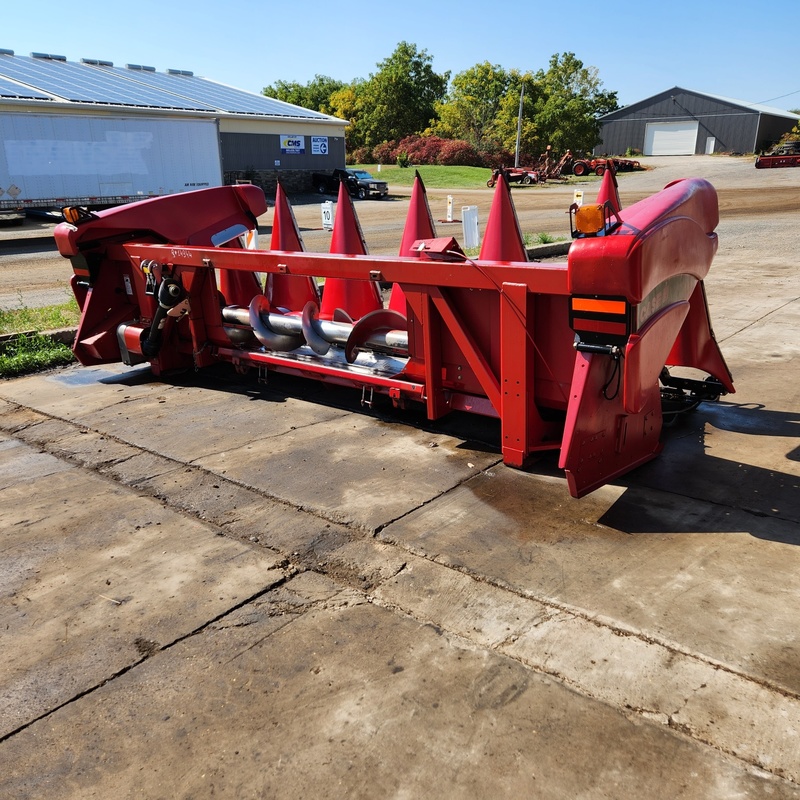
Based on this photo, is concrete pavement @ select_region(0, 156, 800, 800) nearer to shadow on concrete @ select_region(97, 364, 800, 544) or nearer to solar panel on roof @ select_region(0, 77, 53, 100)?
shadow on concrete @ select_region(97, 364, 800, 544)

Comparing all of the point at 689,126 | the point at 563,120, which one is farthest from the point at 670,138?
the point at 563,120

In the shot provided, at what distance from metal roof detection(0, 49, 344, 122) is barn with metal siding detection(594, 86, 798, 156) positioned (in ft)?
129

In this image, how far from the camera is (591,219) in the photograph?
9.93ft

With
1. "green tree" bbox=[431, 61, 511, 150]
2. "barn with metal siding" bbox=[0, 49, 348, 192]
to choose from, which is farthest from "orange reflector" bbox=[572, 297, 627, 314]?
"green tree" bbox=[431, 61, 511, 150]

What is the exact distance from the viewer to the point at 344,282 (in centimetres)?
552

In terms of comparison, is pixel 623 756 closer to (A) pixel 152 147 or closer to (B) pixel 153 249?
(B) pixel 153 249

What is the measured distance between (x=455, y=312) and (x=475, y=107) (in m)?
56.9

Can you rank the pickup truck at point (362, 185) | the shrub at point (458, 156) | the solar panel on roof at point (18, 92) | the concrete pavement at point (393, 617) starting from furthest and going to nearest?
the shrub at point (458, 156) < the pickup truck at point (362, 185) < the solar panel on roof at point (18, 92) < the concrete pavement at point (393, 617)

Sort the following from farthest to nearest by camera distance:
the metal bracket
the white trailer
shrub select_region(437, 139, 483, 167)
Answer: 1. shrub select_region(437, 139, 483, 167)
2. the white trailer
3. the metal bracket

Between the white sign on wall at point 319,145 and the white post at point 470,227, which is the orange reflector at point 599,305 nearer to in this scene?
the white post at point 470,227

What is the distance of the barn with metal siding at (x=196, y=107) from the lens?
66.0ft

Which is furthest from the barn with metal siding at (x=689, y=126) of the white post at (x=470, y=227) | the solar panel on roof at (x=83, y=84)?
the white post at (x=470, y=227)

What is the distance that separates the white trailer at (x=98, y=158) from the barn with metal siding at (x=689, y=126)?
4784cm

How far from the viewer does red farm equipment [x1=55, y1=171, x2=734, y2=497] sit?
10.6 ft
